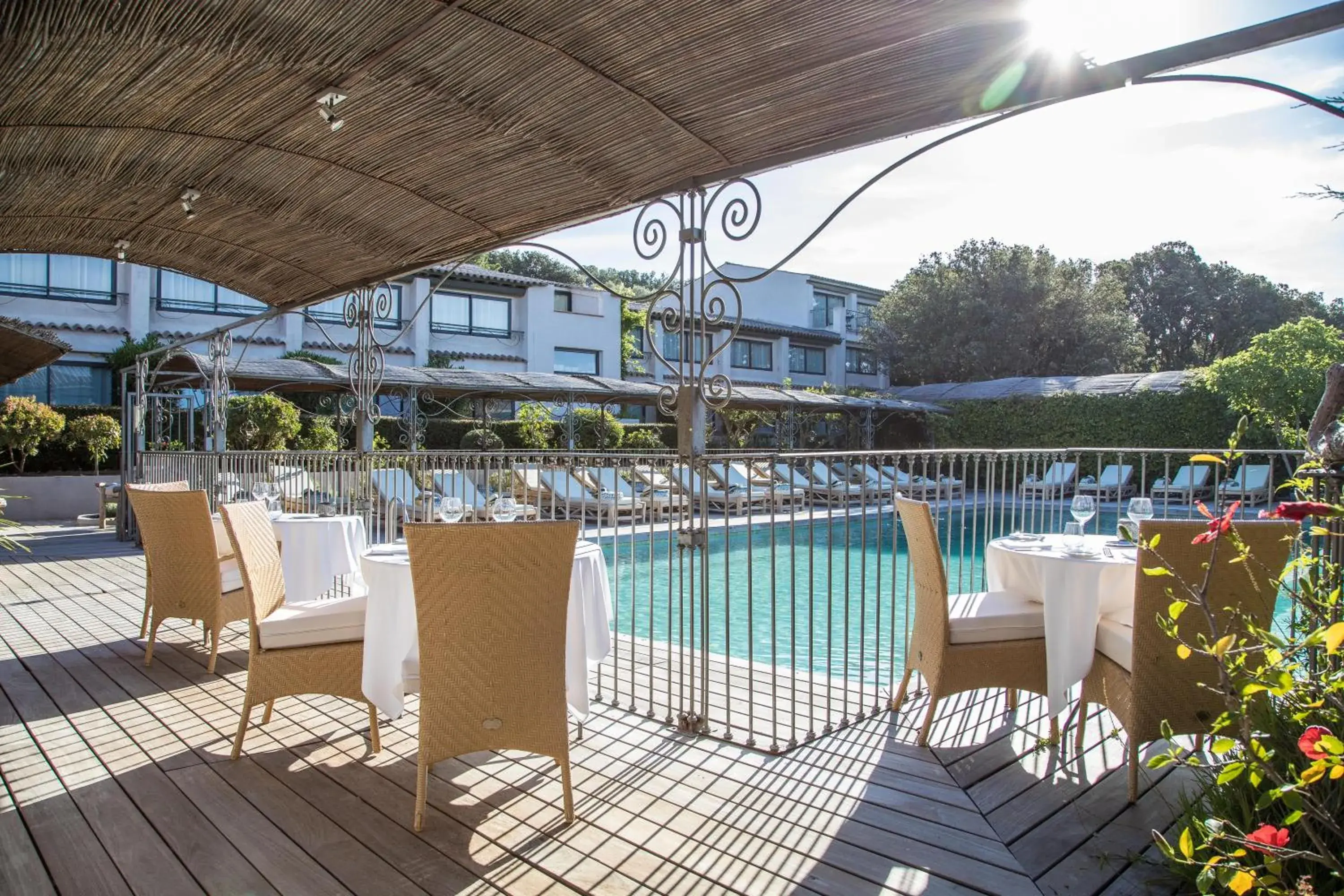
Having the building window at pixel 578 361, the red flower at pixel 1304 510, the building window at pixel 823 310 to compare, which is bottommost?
the red flower at pixel 1304 510

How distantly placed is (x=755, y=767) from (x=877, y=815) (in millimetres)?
628

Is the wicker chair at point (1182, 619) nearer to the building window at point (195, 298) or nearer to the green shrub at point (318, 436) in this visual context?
the green shrub at point (318, 436)

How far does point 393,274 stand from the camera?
6.38 m

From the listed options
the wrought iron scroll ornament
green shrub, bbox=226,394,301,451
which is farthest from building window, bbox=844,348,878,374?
the wrought iron scroll ornament

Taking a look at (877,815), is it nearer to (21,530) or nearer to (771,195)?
(771,195)

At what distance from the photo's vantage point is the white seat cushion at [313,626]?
3545 millimetres

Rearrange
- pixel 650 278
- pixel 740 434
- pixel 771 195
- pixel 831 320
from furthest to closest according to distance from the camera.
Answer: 1. pixel 650 278
2. pixel 831 320
3. pixel 740 434
4. pixel 771 195

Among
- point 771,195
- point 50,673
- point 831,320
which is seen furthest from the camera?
point 831,320

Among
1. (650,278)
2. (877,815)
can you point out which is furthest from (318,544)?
(650,278)

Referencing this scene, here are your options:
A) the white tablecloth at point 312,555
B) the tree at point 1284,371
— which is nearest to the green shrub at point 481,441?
the white tablecloth at point 312,555

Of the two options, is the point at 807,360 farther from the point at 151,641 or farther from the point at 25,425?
the point at 151,641

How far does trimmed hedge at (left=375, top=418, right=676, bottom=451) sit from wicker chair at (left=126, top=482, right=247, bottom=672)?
14.0m

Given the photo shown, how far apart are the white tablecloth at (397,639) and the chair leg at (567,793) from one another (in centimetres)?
39

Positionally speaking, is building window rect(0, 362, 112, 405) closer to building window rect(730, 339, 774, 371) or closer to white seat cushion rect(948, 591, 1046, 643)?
building window rect(730, 339, 774, 371)
